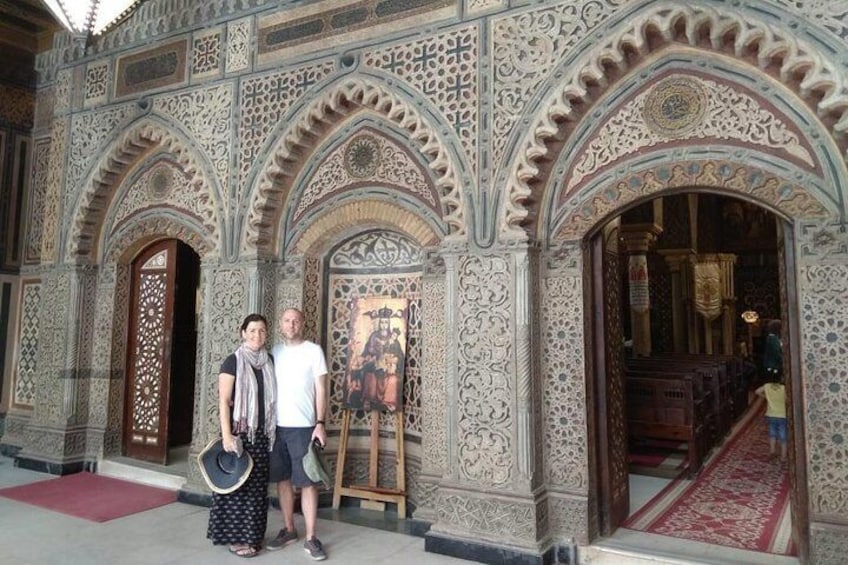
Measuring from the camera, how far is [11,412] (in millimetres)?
6371

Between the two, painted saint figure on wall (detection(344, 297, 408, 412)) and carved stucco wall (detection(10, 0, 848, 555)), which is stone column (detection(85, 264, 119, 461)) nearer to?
carved stucco wall (detection(10, 0, 848, 555))

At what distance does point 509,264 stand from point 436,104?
1183 mm

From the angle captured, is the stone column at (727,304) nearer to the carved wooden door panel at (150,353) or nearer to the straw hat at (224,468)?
the carved wooden door panel at (150,353)

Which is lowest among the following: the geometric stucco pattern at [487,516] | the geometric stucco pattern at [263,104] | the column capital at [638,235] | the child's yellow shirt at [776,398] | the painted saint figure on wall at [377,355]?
the geometric stucco pattern at [487,516]

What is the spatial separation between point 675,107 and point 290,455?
9.67 ft

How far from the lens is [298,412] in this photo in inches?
141

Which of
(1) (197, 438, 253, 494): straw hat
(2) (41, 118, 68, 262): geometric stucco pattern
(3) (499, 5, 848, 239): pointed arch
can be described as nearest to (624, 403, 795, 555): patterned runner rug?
(3) (499, 5, 848, 239): pointed arch

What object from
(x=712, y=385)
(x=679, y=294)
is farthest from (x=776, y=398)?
(x=679, y=294)

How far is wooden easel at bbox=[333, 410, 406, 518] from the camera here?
14.2 ft

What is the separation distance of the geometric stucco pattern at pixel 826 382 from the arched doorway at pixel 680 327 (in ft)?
0.38

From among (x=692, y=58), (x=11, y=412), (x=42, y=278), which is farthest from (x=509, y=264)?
(x=11, y=412)

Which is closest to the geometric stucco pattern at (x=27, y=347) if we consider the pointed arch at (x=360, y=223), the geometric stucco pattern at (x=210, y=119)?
the geometric stucco pattern at (x=210, y=119)

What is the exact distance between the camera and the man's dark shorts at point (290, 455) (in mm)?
3553

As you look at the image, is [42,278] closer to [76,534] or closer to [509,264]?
[76,534]
